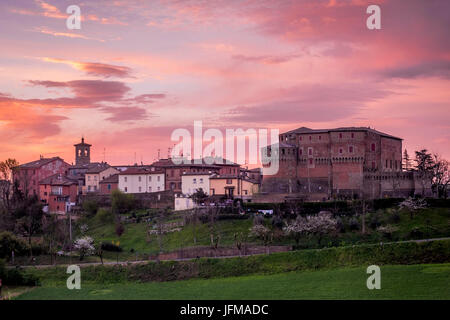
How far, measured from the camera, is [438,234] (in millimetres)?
42406

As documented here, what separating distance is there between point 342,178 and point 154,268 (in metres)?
32.9

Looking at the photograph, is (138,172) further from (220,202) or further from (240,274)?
(240,274)

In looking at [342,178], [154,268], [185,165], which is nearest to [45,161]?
[185,165]

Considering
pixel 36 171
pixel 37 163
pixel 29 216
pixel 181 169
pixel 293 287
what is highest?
pixel 37 163

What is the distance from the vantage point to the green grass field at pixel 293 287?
27.4 metres

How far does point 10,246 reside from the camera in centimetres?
4534

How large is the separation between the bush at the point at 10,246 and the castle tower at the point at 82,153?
168 feet

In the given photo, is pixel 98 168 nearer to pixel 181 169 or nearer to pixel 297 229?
pixel 181 169

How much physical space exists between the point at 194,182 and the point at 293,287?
3694 centimetres

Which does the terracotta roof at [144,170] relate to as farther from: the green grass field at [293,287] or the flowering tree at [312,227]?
the green grass field at [293,287]

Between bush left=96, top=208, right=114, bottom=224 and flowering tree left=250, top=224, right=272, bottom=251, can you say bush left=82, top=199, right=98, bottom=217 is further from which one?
flowering tree left=250, top=224, right=272, bottom=251

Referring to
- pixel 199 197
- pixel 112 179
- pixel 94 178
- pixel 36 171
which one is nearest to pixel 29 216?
pixel 112 179

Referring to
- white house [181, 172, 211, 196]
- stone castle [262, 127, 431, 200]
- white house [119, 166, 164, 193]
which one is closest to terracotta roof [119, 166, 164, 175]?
white house [119, 166, 164, 193]
